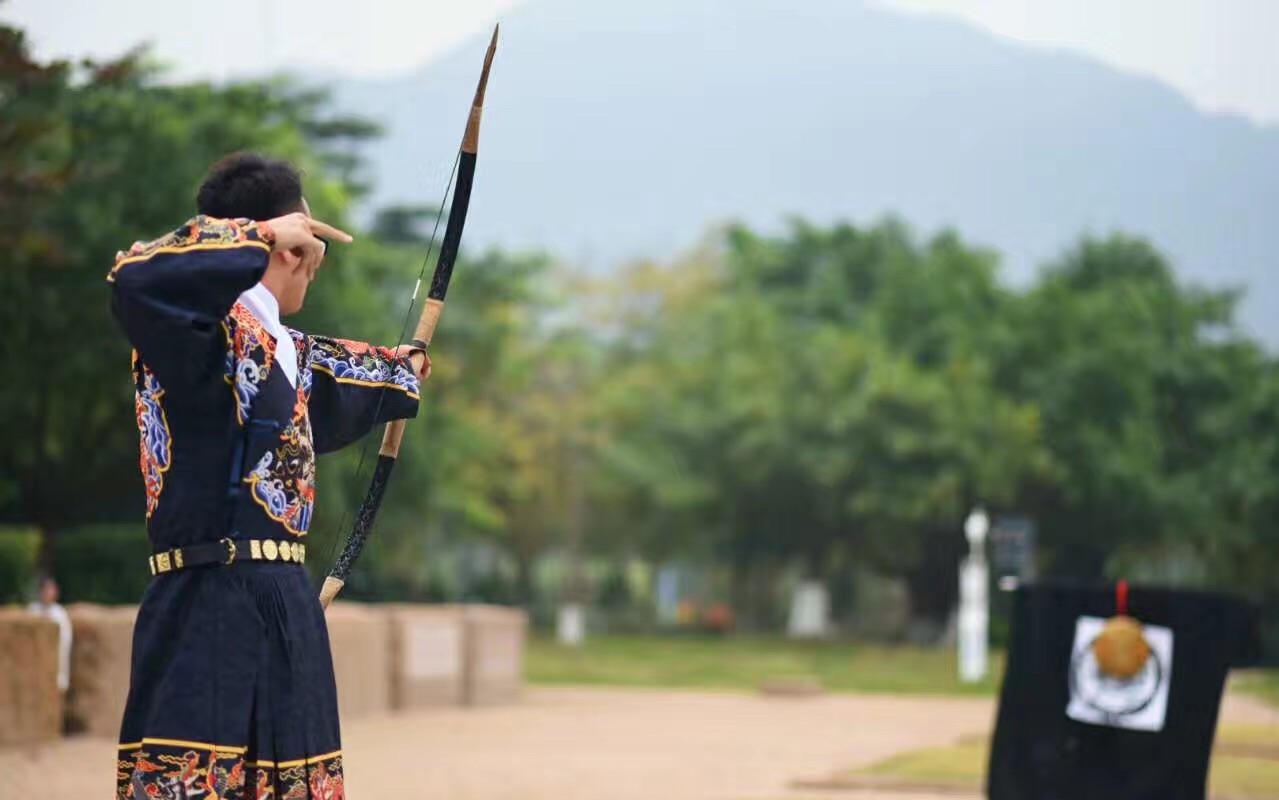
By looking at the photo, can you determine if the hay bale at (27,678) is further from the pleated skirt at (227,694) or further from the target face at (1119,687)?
the pleated skirt at (227,694)

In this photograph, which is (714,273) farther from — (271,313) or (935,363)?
(271,313)

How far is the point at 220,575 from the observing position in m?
4.18

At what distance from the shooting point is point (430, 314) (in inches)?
194

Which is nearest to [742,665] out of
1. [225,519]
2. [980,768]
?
[980,768]

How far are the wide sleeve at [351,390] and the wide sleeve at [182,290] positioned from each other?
0.48 m

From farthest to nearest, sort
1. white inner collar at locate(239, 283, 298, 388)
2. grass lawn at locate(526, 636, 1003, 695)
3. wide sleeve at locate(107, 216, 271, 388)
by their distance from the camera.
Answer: grass lawn at locate(526, 636, 1003, 695)
white inner collar at locate(239, 283, 298, 388)
wide sleeve at locate(107, 216, 271, 388)

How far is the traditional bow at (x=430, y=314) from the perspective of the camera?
4855 mm

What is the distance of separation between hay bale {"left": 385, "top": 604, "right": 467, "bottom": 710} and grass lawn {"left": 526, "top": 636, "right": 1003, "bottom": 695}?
6352mm

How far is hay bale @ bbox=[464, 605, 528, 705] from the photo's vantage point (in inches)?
930

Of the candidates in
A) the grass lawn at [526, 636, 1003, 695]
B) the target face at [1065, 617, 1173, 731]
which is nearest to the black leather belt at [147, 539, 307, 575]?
the target face at [1065, 617, 1173, 731]

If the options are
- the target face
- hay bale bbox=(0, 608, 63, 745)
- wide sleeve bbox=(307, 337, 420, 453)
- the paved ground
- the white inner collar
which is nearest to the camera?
the white inner collar

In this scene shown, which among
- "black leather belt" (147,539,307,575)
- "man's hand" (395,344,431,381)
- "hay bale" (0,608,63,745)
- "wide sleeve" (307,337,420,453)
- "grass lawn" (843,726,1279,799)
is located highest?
"man's hand" (395,344,431,381)

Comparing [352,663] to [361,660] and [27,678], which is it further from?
[27,678]

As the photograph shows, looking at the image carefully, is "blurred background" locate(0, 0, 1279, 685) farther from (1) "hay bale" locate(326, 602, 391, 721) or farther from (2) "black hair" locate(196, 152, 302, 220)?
(2) "black hair" locate(196, 152, 302, 220)
